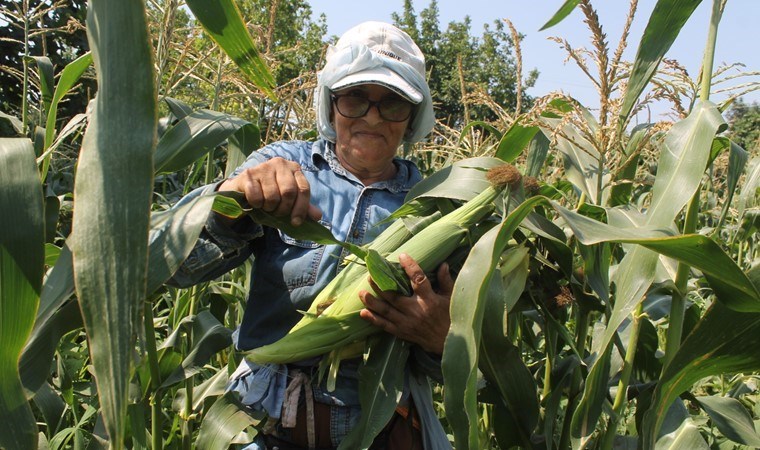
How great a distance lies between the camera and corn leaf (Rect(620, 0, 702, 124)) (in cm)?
144

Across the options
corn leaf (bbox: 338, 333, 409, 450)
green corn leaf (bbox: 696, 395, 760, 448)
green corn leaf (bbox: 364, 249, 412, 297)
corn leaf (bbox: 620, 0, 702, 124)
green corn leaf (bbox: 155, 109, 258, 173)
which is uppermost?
corn leaf (bbox: 620, 0, 702, 124)

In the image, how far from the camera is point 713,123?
1436 millimetres

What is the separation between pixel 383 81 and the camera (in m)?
1.89

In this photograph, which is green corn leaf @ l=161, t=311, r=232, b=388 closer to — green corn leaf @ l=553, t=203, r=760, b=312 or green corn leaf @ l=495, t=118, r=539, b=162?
green corn leaf @ l=495, t=118, r=539, b=162

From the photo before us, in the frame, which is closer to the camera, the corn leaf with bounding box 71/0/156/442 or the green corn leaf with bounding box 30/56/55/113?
the corn leaf with bounding box 71/0/156/442

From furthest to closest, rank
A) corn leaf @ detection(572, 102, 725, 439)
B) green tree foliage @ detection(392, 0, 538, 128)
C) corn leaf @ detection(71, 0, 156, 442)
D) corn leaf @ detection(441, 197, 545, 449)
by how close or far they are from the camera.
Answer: green tree foliage @ detection(392, 0, 538, 128)
corn leaf @ detection(572, 102, 725, 439)
corn leaf @ detection(441, 197, 545, 449)
corn leaf @ detection(71, 0, 156, 442)

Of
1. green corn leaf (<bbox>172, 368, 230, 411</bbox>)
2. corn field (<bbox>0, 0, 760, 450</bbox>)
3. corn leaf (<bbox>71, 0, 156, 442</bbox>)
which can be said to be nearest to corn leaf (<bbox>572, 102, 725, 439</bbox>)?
corn field (<bbox>0, 0, 760, 450</bbox>)

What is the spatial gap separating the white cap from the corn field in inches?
12.8

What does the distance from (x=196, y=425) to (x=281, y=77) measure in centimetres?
2312

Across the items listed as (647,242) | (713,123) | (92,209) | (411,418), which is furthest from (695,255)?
(92,209)

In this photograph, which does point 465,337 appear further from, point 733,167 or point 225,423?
point 733,167

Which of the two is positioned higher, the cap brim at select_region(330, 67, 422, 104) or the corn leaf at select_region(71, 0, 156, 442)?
the cap brim at select_region(330, 67, 422, 104)

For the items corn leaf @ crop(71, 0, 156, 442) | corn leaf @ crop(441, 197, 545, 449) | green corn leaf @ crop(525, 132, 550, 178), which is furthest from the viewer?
green corn leaf @ crop(525, 132, 550, 178)

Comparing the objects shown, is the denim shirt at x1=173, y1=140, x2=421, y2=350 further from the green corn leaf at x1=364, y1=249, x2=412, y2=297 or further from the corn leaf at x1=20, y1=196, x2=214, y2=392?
the corn leaf at x1=20, y1=196, x2=214, y2=392
